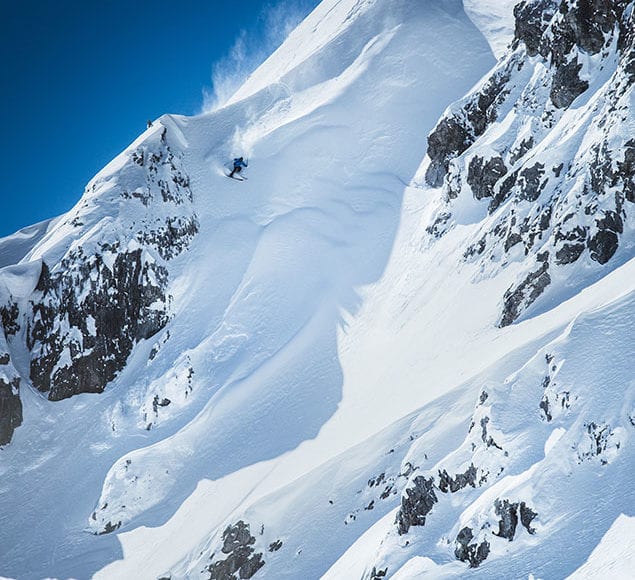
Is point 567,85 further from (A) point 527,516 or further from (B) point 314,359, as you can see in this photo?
(A) point 527,516

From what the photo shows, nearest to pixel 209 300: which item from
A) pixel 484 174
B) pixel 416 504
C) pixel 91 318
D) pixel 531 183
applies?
pixel 91 318

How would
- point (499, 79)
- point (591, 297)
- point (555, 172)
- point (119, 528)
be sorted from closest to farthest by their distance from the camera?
point (591, 297)
point (555, 172)
point (119, 528)
point (499, 79)

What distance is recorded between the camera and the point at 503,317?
85.3 ft

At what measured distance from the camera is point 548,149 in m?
29.8

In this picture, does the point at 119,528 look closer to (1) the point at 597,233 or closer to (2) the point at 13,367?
(2) the point at 13,367

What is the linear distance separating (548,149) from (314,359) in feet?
60.4

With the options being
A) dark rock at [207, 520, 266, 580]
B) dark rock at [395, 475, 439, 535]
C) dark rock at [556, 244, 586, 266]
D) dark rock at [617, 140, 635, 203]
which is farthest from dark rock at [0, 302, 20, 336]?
dark rock at [617, 140, 635, 203]

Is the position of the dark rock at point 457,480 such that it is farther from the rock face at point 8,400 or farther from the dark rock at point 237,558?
the rock face at point 8,400

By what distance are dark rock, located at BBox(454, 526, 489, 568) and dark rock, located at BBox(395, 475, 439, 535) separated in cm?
201

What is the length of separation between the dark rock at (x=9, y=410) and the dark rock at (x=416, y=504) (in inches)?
1263

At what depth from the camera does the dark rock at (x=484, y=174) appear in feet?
115

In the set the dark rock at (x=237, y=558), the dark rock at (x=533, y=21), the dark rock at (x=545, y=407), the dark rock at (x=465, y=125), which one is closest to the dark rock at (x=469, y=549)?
the dark rock at (x=545, y=407)

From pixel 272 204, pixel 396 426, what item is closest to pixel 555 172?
pixel 396 426

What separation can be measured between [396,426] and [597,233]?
482 inches
